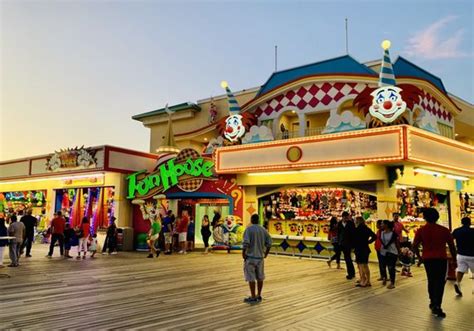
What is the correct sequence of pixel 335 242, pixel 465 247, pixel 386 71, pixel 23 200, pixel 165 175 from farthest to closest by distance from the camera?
pixel 23 200, pixel 165 175, pixel 386 71, pixel 335 242, pixel 465 247

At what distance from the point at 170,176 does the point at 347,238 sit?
10024 millimetres

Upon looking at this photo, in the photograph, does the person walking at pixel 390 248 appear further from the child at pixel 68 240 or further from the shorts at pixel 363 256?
the child at pixel 68 240

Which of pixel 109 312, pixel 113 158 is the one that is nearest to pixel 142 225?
pixel 113 158

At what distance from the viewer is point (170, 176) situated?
17234 millimetres

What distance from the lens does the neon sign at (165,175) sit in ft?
55.1

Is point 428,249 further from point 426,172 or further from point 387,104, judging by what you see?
point 426,172

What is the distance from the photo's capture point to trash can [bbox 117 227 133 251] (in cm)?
1677

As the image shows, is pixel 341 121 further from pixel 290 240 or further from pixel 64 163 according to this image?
pixel 64 163

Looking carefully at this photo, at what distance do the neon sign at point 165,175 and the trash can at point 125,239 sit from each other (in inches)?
66.1

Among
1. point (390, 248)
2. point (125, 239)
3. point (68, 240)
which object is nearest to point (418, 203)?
point (390, 248)

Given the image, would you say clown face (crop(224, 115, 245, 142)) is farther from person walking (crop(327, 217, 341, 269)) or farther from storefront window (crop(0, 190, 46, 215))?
storefront window (crop(0, 190, 46, 215))

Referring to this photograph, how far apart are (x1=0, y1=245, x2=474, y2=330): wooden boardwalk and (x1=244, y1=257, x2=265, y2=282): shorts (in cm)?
45

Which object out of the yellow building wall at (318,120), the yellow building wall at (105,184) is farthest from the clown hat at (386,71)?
the yellow building wall at (105,184)

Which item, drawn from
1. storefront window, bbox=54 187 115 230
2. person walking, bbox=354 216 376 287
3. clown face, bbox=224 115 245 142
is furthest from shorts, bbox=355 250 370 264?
storefront window, bbox=54 187 115 230
